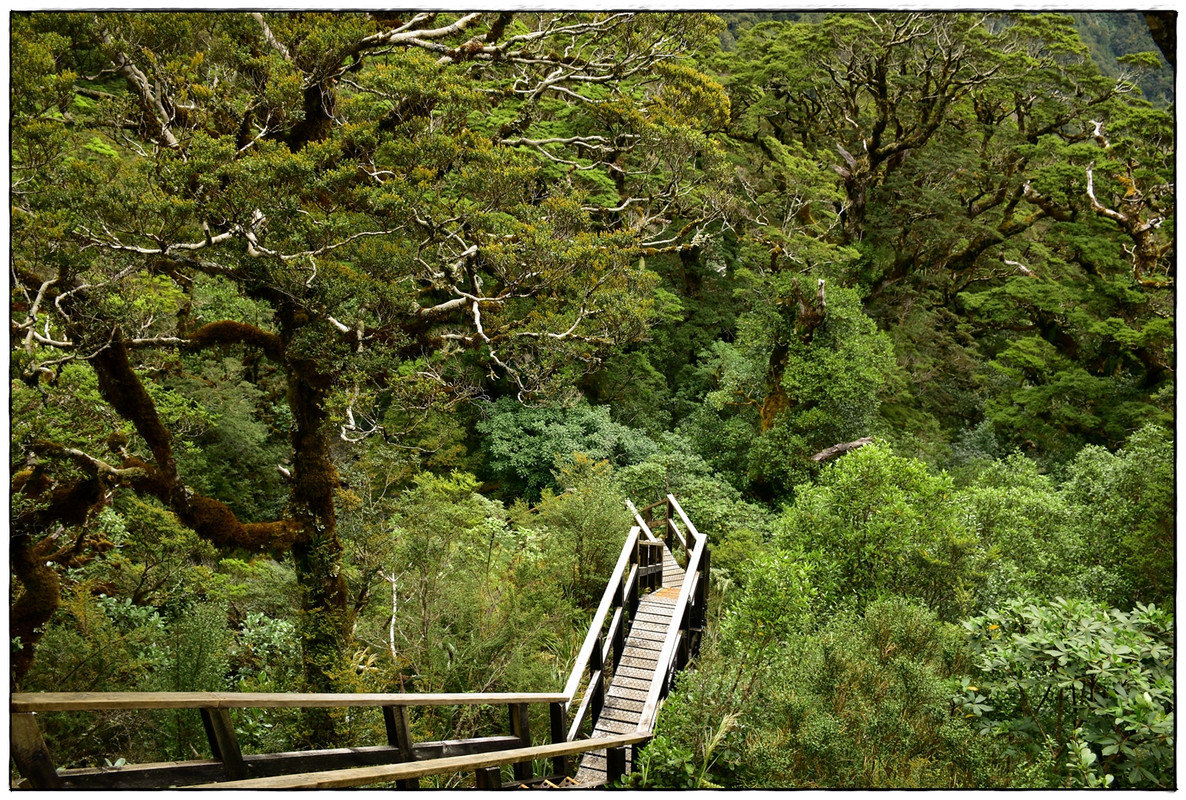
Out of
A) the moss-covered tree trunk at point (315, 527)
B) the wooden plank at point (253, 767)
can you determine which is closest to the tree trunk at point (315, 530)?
the moss-covered tree trunk at point (315, 527)

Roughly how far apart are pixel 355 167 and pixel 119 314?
2.00 metres

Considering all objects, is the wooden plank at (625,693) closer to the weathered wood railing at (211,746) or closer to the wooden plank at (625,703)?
the wooden plank at (625,703)

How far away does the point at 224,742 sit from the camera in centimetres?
239

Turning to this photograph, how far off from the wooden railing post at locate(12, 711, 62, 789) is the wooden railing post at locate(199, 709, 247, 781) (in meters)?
0.41

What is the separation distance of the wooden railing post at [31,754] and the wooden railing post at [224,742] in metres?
0.41

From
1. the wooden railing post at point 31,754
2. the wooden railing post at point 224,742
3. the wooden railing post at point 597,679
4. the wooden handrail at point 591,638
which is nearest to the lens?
the wooden railing post at point 31,754

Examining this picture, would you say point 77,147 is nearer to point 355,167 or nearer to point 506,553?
point 355,167

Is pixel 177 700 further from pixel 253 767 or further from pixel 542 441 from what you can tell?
pixel 542 441

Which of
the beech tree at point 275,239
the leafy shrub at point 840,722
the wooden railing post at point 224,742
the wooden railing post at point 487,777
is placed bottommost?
the leafy shrub at point 840,722

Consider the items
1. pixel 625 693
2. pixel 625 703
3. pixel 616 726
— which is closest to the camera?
pixel 616 726

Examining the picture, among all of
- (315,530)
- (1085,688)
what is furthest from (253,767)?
(315,530)

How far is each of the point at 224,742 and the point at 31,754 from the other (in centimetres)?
52

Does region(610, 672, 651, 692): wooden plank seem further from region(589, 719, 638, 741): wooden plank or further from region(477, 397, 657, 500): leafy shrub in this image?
region(477, 397, 657, 500): leafy shrub

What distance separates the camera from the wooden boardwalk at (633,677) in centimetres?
510
